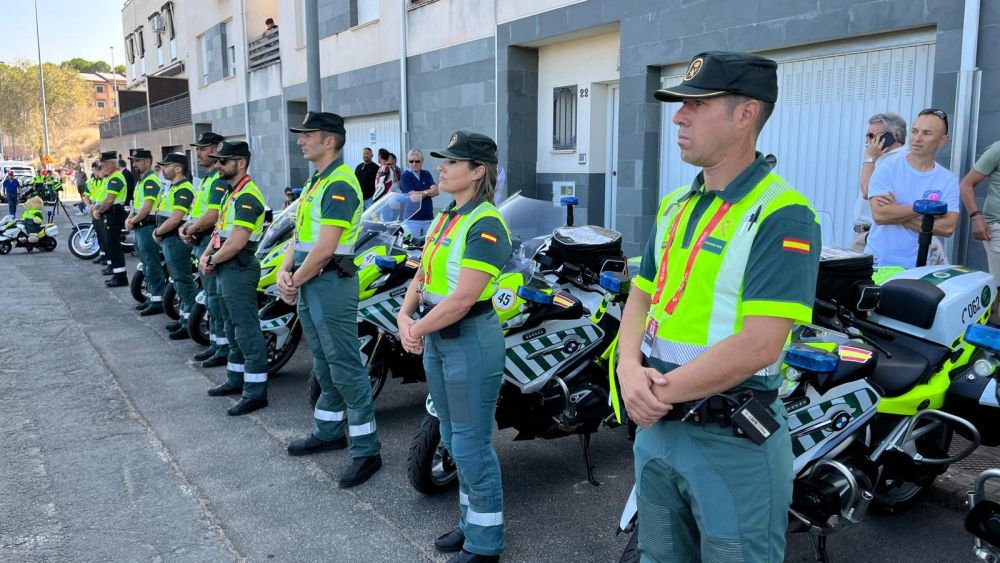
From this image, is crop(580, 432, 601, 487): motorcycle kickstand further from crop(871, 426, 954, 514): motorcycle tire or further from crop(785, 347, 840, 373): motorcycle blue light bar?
crop(785, 347, 840, 373): motorcycle blue light bar

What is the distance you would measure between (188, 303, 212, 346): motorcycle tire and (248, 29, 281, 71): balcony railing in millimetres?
12706

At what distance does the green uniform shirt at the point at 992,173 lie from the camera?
5.05 meters

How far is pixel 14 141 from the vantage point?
76438mm

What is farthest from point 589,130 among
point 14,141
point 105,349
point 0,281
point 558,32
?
point 14,141

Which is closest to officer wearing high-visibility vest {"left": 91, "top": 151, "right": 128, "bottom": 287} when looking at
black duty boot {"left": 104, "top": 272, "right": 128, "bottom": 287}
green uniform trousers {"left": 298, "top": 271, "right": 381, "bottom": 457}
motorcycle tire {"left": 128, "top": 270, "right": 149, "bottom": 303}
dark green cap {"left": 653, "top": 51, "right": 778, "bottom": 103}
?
black duty boot {"left": 104, "top": 272, "right": 128, "bottom": 287}

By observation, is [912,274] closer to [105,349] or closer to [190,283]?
[190,283]

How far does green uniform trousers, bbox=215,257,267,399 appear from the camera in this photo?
212 inches

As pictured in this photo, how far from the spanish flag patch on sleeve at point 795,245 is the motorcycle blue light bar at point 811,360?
908 mm

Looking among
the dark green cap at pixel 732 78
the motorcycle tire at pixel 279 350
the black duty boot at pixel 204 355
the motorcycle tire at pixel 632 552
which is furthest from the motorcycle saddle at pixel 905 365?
the black duty boot at pixel 204 355

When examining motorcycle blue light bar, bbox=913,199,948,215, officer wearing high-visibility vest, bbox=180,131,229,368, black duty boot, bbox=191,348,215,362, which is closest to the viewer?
motorcycle blue light bar, bbox=913,199,948,215

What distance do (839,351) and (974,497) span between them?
64 centimetres

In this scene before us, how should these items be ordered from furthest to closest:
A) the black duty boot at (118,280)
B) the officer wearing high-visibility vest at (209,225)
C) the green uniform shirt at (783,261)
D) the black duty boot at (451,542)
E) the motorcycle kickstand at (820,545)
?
the black duty boot at (118,280), the officer wearing high-visibility vest at (209,225), the black duty boot at (451,542), the motorcycle kickstand at (820,545), the green uniform shirt at (783,261)

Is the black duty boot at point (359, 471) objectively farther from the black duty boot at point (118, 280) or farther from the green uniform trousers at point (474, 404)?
the black duty boot at point (118, 280)


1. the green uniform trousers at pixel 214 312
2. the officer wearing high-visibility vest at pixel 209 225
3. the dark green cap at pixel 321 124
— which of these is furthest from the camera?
the officer wearing high-visibility vest at pixel 209 225
